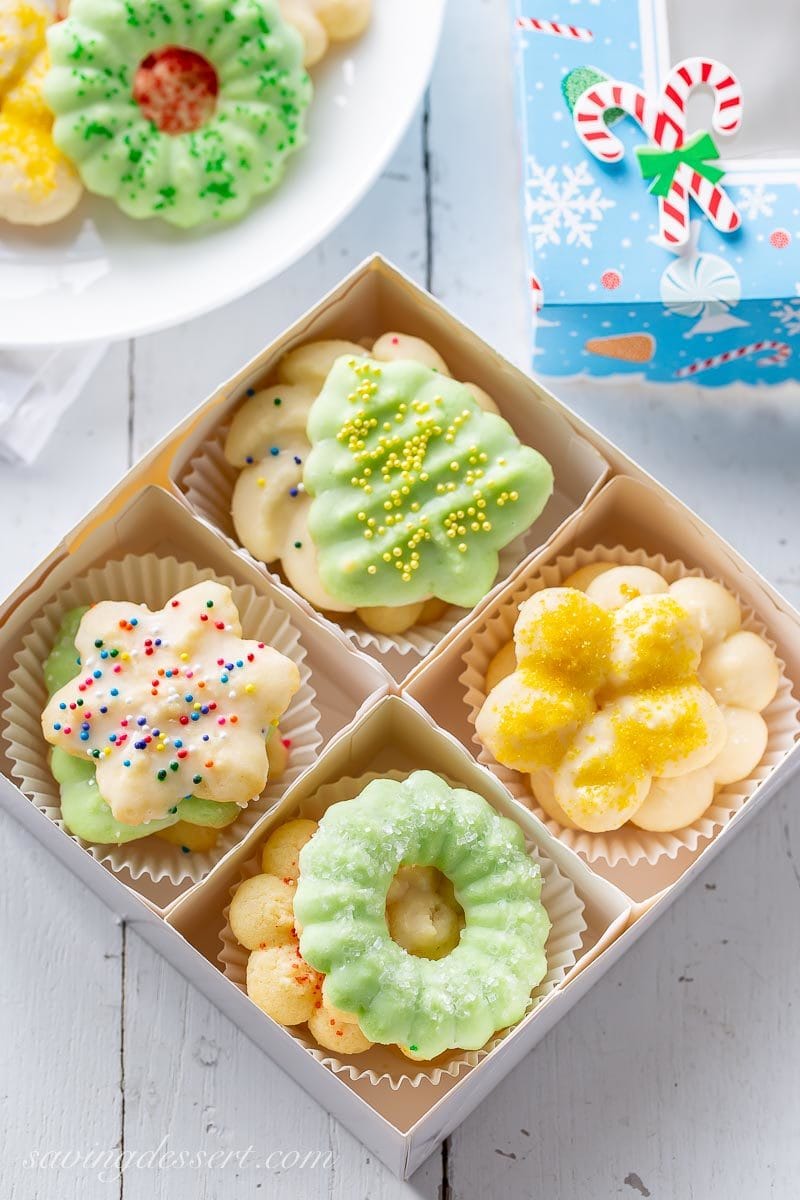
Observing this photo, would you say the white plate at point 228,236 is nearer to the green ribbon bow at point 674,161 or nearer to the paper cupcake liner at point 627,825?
the green ribbon bow at point 674,161

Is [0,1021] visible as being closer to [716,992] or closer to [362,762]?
[362,762]

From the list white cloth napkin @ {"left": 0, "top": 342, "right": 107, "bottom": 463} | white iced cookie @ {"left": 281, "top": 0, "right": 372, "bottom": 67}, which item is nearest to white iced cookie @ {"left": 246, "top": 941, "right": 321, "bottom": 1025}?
white cloth napkin @ {"left": 0, "top": 342, "right": 107, "bottom": 463}

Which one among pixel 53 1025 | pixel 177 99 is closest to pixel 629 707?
pixel 53 1025

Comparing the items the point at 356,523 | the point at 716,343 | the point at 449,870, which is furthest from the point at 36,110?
the point at 449,870

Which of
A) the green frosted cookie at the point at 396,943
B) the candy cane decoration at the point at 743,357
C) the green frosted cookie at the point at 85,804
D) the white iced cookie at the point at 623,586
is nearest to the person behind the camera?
the green frosted cookie at the point at 396,943

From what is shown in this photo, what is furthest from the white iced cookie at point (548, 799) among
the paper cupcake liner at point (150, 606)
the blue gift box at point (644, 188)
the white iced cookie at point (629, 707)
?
the blue gift box at point (644, 188)

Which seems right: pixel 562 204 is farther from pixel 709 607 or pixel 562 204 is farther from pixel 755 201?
pixel 709 607
